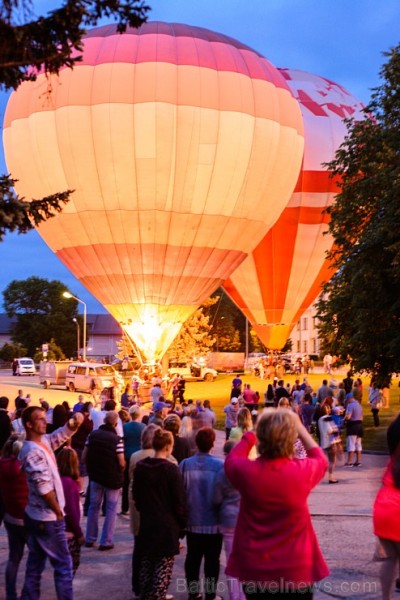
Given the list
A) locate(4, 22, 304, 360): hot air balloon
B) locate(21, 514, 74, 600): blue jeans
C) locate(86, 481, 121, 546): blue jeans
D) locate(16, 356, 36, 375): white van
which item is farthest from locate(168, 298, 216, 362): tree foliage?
locate(21, 514, 74, 600): blue jeans

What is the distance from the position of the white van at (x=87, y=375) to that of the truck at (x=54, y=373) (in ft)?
4.59

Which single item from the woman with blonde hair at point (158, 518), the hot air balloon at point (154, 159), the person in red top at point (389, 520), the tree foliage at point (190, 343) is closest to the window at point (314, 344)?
the tree foliage at point (190, 343)

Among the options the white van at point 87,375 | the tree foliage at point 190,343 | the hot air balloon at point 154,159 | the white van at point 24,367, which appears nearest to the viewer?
the hot air balloon at point 154,159

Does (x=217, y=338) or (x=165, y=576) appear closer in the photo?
(x=165, y=576)

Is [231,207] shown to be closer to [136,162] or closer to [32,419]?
[136,162]

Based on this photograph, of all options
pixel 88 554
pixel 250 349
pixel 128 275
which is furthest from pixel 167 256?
pixel 250 349

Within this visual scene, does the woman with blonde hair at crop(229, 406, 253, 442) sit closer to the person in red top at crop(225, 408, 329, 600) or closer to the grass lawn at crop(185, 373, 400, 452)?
the grass lawn at crop(185, 373, 400, 452)

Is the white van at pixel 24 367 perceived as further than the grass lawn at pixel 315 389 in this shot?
Yes

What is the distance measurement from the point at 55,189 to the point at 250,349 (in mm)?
62331

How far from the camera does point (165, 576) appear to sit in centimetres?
597

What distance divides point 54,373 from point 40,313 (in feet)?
214

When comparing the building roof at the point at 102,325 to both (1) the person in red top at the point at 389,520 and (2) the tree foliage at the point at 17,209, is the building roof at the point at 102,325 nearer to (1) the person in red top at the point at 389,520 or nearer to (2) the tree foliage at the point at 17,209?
(2) the tree foliage at the point at 17,209

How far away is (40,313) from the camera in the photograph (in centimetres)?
10556

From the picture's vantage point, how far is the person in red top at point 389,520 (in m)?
5.92
